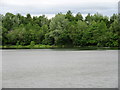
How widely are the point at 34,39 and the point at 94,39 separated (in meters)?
6.21

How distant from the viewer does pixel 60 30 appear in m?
29.0

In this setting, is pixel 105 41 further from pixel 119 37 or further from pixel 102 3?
pixel 102 3

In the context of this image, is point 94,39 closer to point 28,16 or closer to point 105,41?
point 105,41

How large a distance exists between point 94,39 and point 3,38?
9.01 m

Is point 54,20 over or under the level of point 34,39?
over

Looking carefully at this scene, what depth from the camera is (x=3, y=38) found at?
2902 centimetres

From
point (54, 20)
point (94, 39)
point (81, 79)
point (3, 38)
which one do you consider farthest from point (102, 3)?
point (81, 79)

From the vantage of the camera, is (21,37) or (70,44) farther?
(70,44)

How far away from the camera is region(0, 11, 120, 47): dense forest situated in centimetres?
2856

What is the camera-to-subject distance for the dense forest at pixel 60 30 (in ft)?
93.7

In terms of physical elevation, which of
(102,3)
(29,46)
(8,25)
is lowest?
(29,46)

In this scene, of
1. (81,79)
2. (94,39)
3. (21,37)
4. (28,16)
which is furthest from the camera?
(28,16)

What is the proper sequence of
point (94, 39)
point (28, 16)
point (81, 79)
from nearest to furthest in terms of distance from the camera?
point (81, 79) < point (94, 39) < point (28, 16)

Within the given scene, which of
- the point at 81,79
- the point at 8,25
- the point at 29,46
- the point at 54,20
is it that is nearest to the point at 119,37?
the point at 54,20
